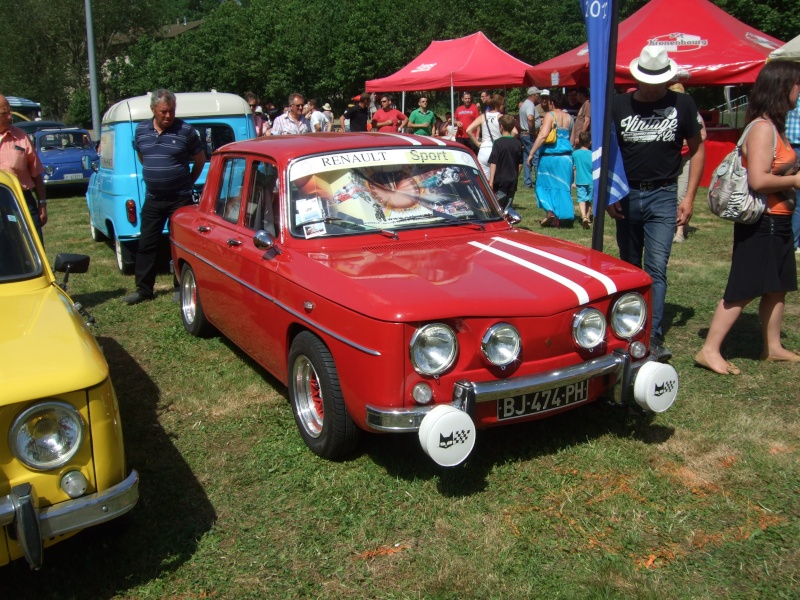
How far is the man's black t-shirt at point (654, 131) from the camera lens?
5277 millimetres

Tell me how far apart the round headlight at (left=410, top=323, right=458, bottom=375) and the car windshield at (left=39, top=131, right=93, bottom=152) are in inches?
679

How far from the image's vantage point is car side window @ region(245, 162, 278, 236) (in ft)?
15.7

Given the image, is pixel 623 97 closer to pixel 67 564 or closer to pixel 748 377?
pixel 748 377

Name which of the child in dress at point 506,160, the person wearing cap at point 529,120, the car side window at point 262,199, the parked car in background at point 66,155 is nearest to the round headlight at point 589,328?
the car side window at point 262,199

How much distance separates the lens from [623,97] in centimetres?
542

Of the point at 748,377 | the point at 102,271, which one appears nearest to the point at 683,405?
the point at 748,377

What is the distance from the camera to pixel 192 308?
21.5 ft

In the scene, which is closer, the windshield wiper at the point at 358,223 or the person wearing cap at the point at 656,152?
the windshield wiper at the point at 358,223

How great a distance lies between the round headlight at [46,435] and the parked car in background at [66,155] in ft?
51.8

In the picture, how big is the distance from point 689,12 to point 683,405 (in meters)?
11.6

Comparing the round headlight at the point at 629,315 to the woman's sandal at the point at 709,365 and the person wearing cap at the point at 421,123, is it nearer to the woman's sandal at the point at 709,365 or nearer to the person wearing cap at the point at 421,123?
the woman's sandal at the point at 709,365

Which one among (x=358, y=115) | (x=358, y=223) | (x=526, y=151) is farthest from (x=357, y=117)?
(x=358, y=223)

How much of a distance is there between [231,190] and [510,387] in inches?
114

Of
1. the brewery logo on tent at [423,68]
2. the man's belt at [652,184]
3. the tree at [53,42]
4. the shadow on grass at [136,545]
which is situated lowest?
the shadow on grass at [136,545]
